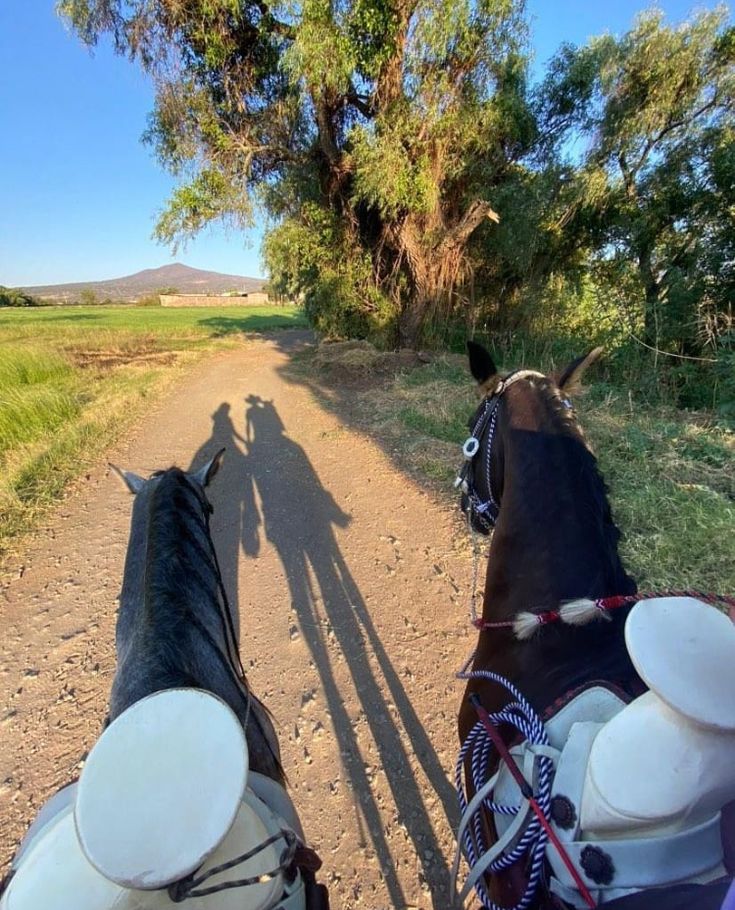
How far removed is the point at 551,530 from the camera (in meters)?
1.40

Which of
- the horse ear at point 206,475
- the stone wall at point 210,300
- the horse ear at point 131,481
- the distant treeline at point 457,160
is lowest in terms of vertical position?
the horse ear at point 131,481

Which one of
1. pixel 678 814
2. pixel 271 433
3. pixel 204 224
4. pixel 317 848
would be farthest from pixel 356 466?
pixel 204 224

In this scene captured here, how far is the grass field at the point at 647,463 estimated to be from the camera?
10.5 feet

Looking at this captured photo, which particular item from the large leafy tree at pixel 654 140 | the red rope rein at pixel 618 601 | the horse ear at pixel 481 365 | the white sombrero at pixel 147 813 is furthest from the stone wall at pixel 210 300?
the white sombrero at pixel 147 813

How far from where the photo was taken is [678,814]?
2.43ft

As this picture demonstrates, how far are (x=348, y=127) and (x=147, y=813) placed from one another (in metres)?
12.7

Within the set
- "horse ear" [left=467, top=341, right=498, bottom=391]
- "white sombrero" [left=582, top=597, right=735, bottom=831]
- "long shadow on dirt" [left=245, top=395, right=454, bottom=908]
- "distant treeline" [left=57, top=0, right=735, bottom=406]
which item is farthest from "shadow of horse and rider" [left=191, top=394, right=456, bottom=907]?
"distant treeline" [left=57, top=0, right=735, bottom=406]

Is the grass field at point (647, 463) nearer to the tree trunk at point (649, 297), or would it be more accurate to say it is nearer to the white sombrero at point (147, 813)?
the tree trunk at point (649, 297)

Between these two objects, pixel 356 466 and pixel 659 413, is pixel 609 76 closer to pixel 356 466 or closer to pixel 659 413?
pixel 659 413

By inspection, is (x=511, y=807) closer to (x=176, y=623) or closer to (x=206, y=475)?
(x=176, y=623)

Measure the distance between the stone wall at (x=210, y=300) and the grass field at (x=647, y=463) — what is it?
66.1 metres

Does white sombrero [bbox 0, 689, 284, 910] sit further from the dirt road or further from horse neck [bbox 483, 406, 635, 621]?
the dirt road

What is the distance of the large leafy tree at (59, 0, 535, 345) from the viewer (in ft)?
27.1

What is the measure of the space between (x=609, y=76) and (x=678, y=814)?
13470 millimetres
